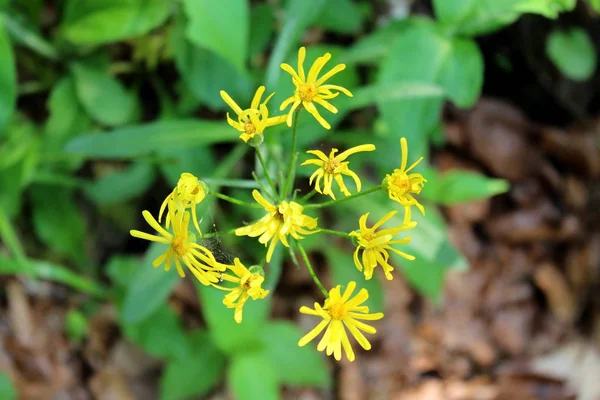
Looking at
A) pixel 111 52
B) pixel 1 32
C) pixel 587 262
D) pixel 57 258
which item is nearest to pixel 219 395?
pixel 57 258

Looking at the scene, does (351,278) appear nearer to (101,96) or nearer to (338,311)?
(101,96)

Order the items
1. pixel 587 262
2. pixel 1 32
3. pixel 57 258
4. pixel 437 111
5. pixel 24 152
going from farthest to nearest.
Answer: pixel 587 262 → pixel 57 258 → pixel 24 152 → pixel 437 111 → pixel 1 32

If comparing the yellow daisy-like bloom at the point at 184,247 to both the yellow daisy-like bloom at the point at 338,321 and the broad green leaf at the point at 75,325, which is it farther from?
the broad green leaf at the point at 75,325

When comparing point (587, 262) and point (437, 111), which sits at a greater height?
point (587, 262)

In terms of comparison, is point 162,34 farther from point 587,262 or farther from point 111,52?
point 587,262

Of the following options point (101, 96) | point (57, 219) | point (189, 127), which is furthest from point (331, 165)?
point (57, 219)
